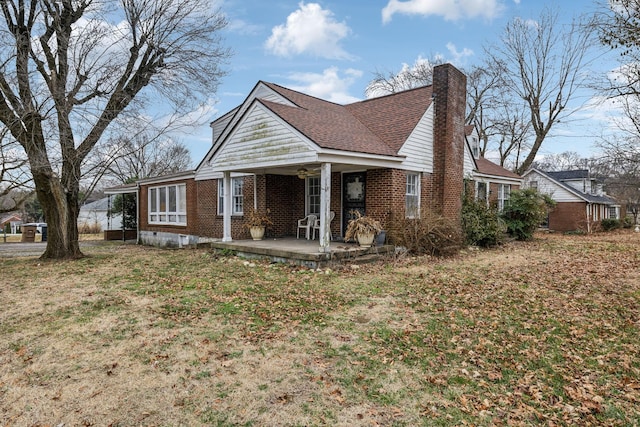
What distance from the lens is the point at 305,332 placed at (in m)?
5.32

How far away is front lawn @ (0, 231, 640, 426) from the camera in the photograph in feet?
11.3

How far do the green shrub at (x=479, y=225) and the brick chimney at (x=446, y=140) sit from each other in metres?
0.85

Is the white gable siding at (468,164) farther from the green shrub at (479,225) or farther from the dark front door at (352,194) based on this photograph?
the dark front door at (352,194)

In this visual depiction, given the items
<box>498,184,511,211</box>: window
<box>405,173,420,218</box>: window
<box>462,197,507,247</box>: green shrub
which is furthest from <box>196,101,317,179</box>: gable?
<box>498,184,511,211</box>: window

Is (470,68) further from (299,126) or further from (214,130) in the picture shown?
(299,126)

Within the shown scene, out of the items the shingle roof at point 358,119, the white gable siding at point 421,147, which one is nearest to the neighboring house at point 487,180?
the white gable siding at point 421,147

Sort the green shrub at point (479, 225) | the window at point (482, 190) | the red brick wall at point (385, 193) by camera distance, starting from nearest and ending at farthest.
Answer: the red brick wall at point (385, 193), the green shrub at point (479, 225), the window at point (482, 190)

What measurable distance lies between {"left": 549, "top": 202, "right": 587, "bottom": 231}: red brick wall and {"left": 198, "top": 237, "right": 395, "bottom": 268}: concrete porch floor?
2255cm

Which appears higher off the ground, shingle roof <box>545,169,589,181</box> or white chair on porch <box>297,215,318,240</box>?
shingle roof <box>545,169,589,181</box>

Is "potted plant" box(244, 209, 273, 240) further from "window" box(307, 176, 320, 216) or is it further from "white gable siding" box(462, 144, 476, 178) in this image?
"white gable siding" box(462, 144, 476, 178)

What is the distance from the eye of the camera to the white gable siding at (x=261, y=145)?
32.8 ft

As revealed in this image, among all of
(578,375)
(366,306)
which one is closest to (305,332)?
(366,306)

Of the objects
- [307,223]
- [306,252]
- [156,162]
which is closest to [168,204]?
[307,223]

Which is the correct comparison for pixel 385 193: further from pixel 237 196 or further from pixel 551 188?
pixel 551 188
